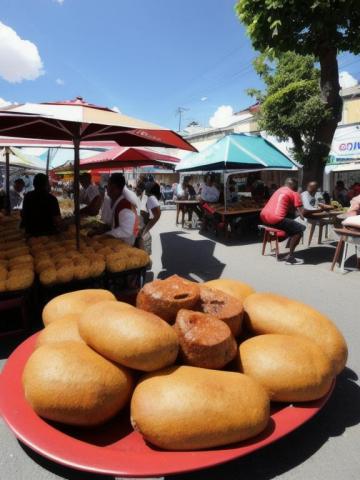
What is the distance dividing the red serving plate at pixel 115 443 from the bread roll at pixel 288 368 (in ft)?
0.32

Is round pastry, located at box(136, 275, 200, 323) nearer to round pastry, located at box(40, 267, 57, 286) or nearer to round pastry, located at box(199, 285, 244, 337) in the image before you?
round pastry, located at box(199, 285, 244, 337)

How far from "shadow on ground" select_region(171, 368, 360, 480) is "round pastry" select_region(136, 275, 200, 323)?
0.87 metres

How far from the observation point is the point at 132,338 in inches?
69.4

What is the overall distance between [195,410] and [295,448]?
0.95 meters

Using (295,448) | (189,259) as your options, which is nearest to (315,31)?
(189,259)

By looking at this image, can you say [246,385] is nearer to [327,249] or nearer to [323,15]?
[327,249]

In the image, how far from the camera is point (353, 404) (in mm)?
2574

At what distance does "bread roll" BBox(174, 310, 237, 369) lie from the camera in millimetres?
1883

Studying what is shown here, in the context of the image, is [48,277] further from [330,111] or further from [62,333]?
[330,111]

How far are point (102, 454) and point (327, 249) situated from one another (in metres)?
7.96

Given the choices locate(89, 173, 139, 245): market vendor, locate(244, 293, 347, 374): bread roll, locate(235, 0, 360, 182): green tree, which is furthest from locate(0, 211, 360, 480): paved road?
locate(235, 0, 360, 182): green tree

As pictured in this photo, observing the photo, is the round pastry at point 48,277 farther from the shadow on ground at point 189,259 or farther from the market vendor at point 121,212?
the shadow on ground at point 189,259

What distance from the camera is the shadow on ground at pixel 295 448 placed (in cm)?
198

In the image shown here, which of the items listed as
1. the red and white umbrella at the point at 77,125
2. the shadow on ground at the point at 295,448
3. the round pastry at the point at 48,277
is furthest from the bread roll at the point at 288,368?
the red and white umbrella at the point at 77,125
